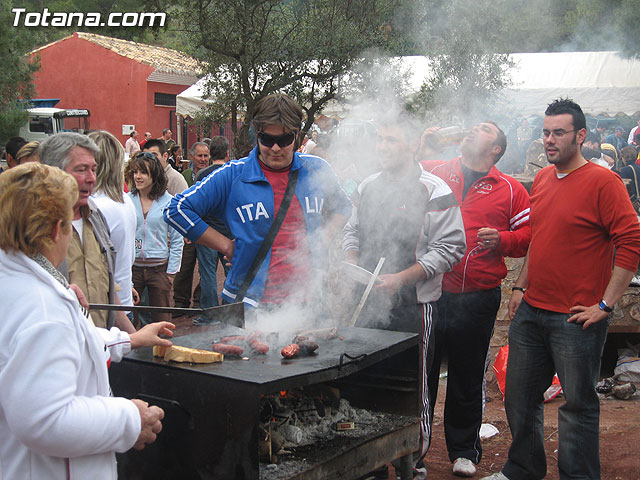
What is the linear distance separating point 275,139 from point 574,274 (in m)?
1.89

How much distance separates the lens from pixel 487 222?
4.53 m

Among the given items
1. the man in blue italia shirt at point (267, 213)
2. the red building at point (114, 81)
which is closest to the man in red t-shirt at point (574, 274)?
the man in blue italia shirt at point (267, 213)

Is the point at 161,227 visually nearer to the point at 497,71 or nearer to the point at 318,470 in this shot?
the point at 318,470

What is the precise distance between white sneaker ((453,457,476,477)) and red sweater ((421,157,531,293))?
1170 mm

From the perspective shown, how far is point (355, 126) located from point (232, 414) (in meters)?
3.66

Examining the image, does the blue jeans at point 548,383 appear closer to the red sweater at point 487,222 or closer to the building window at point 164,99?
the red sweater at point 487,222

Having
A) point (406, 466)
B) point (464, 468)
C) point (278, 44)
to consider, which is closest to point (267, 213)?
point (406, 466)

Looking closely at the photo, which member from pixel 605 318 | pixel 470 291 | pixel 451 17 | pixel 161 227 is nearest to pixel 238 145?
pixel 451 17

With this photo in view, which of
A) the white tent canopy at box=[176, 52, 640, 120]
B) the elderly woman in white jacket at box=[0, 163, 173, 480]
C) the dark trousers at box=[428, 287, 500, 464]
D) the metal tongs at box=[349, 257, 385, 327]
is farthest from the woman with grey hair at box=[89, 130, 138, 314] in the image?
the white tent canopy at box=[176, 52, 640, 120]

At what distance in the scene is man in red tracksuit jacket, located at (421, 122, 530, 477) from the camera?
439 centimetres

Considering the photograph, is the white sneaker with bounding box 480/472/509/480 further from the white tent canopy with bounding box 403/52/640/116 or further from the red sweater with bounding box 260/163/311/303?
the white tent canopy with bounding box 403/52/640/116

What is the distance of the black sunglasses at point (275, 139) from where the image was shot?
142 inches

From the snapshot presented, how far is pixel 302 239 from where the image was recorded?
3699 millimetres

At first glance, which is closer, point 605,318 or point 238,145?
point 605,318
